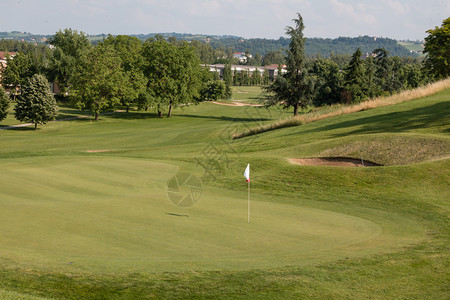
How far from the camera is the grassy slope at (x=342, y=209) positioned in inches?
343

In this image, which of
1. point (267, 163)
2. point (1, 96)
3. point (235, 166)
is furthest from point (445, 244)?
point (1, 96)

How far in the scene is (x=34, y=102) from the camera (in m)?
59.8

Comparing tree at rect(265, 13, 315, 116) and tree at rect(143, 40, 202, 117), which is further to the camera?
tree at rect(143, 40, 202, 117)

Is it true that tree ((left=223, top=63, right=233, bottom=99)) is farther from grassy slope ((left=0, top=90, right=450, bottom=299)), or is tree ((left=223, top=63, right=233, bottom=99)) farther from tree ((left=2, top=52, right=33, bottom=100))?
grassy slope ((left=0, top=90, right=450, bottom=299))

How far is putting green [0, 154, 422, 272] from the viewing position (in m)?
9.88

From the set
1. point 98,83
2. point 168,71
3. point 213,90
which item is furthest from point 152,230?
point 213,90

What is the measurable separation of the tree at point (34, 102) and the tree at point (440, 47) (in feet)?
188

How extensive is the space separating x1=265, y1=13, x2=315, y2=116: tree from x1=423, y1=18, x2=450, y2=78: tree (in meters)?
21.2

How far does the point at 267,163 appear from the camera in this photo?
2305cm

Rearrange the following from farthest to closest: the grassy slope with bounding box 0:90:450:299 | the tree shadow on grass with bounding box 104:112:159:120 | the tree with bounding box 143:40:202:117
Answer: the tree shadow on grass with bounding box 104:112:159:120
the tree with bounding box 143:40:202:117
the grassy slope with bounding box 0:90:450:299

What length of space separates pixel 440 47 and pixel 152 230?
2787 inches

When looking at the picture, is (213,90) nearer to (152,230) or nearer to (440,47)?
(440,47)

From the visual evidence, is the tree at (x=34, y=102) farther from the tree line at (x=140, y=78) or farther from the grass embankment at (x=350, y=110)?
the grass embankment at (x=350, y=110)

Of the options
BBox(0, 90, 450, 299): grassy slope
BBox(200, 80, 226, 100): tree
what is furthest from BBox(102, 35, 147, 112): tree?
BBox(0, 90, 450, 299): grassy slope
